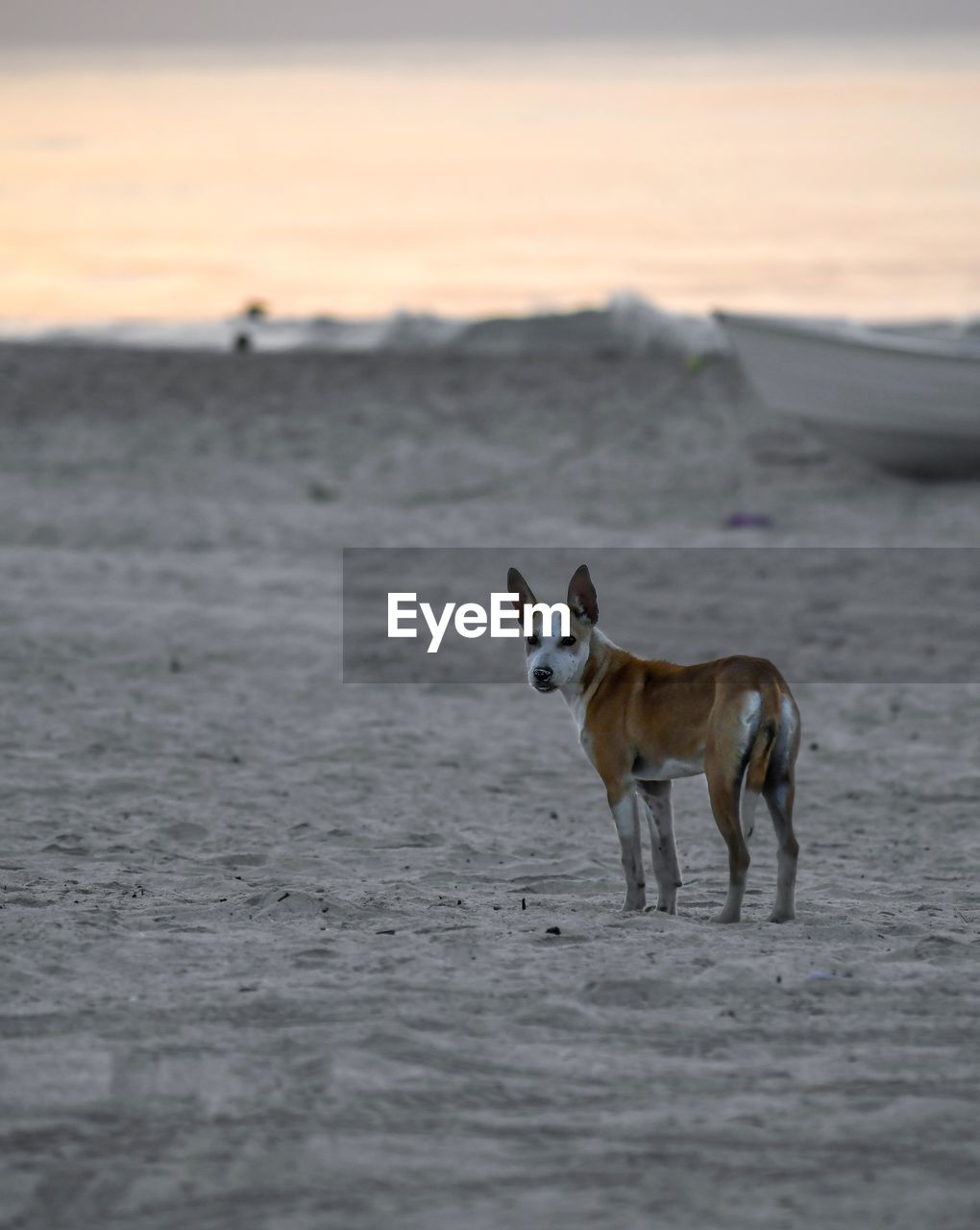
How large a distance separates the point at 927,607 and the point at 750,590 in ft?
5.15

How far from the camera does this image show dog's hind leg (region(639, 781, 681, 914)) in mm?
6477

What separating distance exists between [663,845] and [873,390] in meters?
14.0

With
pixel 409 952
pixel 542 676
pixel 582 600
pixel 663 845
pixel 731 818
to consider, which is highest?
pixel 582 600

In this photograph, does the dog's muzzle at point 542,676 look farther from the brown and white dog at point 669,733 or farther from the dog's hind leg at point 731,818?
the dog's hind leg at point 731,818

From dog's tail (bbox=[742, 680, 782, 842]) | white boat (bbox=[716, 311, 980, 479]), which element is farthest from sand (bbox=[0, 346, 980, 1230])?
white boat (bbox=[716, 311, 980, 479])

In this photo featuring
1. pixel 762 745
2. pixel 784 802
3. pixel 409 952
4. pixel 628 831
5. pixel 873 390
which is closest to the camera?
pixel 409 952

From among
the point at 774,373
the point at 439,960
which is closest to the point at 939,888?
the point at 439,960

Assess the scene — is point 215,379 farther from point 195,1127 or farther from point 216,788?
point 195,1127

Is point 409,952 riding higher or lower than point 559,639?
lower

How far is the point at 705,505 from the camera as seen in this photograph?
19.4m

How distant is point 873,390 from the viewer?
64.0 feet

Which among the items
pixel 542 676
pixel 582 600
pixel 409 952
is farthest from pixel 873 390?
pixel 409 952

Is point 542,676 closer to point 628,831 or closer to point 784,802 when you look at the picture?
point 628,831

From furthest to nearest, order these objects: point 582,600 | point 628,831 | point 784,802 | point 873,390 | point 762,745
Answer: point 873,390
point 582,600
point 628,831
point 784,802
point 762,745
